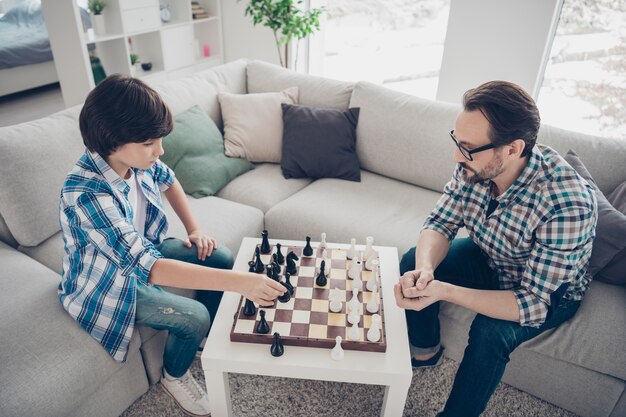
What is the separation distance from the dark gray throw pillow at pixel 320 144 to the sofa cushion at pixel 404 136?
77 millimetres

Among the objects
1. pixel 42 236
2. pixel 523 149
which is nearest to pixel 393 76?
pixel 523 149

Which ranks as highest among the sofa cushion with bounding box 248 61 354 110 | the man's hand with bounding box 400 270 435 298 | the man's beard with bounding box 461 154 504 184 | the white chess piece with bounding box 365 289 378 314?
the man's beard with bounding box 461 154 504 184

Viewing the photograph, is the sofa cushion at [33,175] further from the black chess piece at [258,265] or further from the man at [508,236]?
the man at [508,236]

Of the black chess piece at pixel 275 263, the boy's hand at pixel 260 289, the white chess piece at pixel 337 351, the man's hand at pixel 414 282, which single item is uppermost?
the boy's hand at pixel 260 289

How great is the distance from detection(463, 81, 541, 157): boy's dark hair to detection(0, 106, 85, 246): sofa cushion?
1.52m

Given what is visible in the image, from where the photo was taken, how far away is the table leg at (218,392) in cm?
133

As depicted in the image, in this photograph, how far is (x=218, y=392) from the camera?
4.51 feet

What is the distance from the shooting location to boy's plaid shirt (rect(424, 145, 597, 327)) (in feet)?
4.23

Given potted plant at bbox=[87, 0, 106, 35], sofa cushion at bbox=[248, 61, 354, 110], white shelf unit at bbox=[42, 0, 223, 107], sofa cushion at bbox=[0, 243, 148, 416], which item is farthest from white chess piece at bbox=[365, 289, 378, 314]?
potted plant at bbox=[87, 0, 106, 35]

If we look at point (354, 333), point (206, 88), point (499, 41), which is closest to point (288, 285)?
point (354, 333)

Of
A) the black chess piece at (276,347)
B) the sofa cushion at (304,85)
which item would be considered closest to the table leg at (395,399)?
the black chess piece at (276,347)

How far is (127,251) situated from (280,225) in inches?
36.1

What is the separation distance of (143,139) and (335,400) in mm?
1114

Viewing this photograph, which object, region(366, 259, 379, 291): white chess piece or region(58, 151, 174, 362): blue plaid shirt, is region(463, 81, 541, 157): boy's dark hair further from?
region(58, 151, 174, 362): blue plaid shirt
